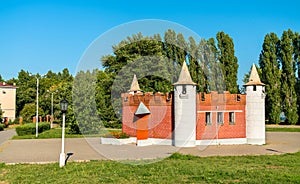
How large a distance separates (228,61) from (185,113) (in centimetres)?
2673

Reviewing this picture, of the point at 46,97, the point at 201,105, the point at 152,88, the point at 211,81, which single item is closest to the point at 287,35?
the point at 211,81

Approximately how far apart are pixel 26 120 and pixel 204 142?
41.9 meters

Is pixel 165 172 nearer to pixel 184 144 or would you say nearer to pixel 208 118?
pixel 184 144

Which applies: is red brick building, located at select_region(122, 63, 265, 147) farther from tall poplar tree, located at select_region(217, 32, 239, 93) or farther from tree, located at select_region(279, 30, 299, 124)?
tree, located at select_region(279, 30, 299, 124)

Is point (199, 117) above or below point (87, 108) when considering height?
below

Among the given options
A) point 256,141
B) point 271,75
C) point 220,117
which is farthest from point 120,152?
point 271,75

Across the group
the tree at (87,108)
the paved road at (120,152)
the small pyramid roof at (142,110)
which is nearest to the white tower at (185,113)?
the paved road at (120,152)

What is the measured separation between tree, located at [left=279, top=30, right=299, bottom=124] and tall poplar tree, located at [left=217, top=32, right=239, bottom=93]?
6.90m

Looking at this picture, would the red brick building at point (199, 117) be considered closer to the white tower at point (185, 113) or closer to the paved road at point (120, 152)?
the white tower at point (185, 113)

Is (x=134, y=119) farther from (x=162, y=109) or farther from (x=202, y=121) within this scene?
(x=202, y=121)

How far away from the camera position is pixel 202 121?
2184 centimetres

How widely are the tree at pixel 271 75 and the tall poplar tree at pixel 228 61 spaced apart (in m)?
4.70

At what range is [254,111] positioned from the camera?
74.2 ft

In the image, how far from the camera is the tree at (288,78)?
146 feet
